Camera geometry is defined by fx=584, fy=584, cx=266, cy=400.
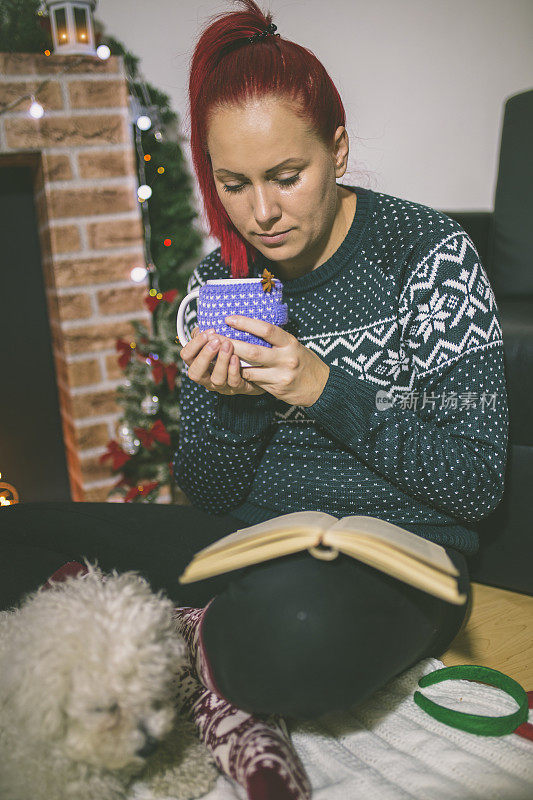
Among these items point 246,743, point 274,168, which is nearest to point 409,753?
point 246,743

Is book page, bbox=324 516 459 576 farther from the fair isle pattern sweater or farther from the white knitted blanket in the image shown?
the white knitted blanket

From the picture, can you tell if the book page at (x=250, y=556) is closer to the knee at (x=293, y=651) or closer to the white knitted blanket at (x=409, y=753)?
the knee at (x=293, y=651)

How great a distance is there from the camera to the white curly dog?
0.60 m

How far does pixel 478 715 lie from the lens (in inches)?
33.6

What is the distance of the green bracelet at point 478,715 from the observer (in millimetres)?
831

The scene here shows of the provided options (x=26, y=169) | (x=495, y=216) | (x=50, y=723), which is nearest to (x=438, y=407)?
(x=50, y=723)

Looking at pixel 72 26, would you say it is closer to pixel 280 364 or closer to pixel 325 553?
pixel 280 364

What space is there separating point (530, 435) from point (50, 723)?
91 cm

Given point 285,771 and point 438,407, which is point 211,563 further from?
point 438,407

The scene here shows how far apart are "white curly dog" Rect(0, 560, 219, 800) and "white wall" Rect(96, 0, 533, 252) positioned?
1.46 metres

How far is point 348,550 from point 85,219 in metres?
1.34

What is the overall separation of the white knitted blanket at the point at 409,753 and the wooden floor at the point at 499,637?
0.33 feet

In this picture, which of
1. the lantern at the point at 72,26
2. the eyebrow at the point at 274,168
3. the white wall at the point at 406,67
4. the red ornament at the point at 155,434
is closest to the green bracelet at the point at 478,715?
the eyebrow at the point at 274,168

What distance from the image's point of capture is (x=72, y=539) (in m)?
1.02
